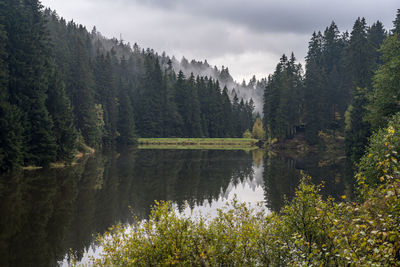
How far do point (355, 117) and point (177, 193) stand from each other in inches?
1290

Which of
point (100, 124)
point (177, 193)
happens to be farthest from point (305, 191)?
point (100, 124)

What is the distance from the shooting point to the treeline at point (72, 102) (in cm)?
3341

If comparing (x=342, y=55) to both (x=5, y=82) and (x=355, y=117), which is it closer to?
(x=355, y=117)

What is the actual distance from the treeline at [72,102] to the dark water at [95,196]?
13.6 ft

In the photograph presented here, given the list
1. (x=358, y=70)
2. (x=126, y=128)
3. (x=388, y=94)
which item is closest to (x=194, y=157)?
(x=388, y=94)

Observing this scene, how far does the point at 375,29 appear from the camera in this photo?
305 feet

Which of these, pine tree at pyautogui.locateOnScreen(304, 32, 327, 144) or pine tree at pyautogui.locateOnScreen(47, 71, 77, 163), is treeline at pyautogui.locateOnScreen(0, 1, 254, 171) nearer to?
pine tree at pyautogui.locateOnScreen(47, 71, 77, 163)

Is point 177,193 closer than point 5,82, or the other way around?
point 177,193

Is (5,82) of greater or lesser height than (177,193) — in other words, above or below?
above

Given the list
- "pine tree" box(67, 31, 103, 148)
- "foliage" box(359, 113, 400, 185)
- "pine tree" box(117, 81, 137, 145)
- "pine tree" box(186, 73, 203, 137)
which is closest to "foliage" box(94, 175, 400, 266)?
"foliage" box(359, 113, 400, 185)

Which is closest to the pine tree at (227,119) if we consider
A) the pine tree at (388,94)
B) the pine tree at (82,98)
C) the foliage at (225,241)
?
the pine tree at (82,98)

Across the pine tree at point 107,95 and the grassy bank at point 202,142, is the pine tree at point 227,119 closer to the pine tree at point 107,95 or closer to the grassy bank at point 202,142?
the grassy bank at point 202,142

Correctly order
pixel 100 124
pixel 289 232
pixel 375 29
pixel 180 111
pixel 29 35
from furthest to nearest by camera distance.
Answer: pixel 180 111, pixel 375 29, pixel 100 124, pixel 29 35, pixel 289 232

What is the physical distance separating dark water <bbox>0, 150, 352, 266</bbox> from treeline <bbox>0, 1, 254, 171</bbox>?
4.13 meters
